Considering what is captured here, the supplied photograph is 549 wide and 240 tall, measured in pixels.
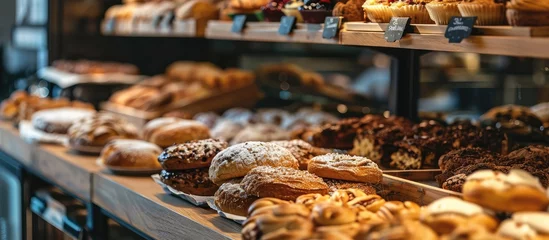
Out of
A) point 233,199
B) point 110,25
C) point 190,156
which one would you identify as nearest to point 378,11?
point 233,199

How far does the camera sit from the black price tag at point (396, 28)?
2.50 m

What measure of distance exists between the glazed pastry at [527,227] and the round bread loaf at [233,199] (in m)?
0.94

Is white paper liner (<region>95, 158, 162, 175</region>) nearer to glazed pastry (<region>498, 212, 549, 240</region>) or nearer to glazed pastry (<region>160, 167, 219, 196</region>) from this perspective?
glazed pastry (<region>160, 167, 219, 196</region>)

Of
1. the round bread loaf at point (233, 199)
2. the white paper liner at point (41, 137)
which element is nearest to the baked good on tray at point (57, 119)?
the white paper liner at point (41, 137)

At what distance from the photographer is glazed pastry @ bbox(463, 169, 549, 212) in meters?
1.83

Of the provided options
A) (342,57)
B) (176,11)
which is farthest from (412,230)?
(342,57)

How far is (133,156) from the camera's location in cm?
370

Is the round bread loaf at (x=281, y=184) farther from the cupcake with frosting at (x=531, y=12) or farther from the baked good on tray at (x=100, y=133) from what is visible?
the baked good on tray at (x=100, y=133)

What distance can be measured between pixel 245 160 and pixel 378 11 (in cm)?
65

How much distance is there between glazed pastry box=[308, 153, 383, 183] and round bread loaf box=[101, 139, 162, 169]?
3.86 ft

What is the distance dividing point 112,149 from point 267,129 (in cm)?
72

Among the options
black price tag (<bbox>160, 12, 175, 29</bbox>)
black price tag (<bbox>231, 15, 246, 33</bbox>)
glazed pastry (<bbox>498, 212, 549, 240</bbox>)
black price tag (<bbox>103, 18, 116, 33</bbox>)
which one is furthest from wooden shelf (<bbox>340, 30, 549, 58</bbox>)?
black price tag (<bbox>103, 18, 116, 33</bbox>)

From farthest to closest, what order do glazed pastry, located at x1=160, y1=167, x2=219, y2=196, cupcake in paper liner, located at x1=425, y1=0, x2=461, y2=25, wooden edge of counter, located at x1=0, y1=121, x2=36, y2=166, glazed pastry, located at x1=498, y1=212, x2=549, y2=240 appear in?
wooden edge of counter, located at x1=0, y1=121, x2=36, y2=166 < glazed pastry, located at x1=160, y1=167, x2=219, y2=196 < cupcake in paper liner, located at x1=425, y1=0, x2=461, y2=25 < glazed pastry, located at x1=498, y1=212, x2=549, y2=240

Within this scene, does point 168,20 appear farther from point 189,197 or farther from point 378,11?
point 378,11
